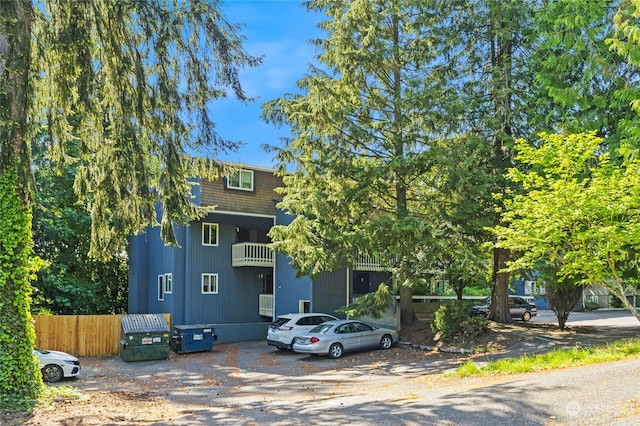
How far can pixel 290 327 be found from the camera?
20.1 m

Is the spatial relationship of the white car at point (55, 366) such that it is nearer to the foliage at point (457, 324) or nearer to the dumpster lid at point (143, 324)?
the dumpster lid at point (143, 324)

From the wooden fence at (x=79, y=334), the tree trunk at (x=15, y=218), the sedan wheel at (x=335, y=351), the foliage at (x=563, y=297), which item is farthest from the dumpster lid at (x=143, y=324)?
the foliage at (x=563, y=297)

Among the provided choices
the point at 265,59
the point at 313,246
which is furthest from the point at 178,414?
the point at 313,246

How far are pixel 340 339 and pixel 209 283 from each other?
9.19m

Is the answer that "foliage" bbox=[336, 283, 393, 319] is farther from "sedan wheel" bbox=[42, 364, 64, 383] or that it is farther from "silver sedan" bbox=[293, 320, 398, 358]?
"sedan wheel" bbox=[42, 364, 64, 383]

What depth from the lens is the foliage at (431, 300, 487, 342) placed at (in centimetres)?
1877

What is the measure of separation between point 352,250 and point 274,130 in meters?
Result: 5.55

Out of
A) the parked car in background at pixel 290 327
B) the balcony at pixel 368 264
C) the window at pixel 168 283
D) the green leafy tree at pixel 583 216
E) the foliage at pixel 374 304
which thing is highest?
the green leafy tree at pixel 583 216

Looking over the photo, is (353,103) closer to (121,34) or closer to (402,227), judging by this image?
(402,227)

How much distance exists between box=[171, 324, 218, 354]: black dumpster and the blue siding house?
2.56 metres

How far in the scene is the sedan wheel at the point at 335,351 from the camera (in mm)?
18406

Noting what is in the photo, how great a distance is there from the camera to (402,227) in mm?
17641

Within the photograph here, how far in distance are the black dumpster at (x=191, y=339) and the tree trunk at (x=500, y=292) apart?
12018 mm

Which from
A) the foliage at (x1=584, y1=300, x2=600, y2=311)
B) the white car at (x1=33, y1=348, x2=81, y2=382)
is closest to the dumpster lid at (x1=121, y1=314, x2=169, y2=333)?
the white car at (x1=33, y1=348, x2=81, y2=382)
